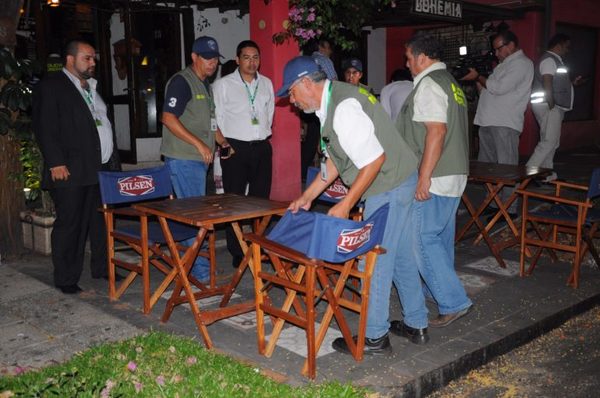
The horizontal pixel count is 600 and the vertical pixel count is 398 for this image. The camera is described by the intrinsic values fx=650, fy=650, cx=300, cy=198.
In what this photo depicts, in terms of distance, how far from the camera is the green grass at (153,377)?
303 centimetres

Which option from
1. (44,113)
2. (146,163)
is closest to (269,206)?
(44,113)

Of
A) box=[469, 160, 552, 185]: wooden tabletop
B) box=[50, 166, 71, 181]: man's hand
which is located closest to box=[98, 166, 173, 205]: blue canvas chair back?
box=[50, 166, 71, 181]: man's hand

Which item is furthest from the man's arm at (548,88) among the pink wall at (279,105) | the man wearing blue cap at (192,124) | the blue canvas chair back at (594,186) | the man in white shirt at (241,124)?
the man wearing blue cap at (192,124)

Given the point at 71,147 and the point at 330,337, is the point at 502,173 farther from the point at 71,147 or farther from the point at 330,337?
the point at 71,147

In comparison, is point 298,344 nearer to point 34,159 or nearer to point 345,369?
point 345,369

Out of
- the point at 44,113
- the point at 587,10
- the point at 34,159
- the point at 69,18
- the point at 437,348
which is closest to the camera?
the point at 437,348

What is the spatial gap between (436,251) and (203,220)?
162 cm

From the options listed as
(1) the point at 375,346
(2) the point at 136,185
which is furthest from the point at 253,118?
(1) the point at 375,346

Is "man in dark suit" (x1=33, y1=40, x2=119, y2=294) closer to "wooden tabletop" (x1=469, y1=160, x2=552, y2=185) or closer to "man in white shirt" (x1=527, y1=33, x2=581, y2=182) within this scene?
"wooden tabletop" (x1=469, y1=160, x2=552, y2=185)

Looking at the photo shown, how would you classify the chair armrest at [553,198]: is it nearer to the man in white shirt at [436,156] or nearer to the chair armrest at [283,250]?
the man in white shirt at [436,156]

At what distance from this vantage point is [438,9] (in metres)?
9.70

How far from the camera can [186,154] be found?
5.33 meters

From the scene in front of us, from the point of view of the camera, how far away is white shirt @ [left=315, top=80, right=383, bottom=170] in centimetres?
356

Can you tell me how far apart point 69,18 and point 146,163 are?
2.61 m
